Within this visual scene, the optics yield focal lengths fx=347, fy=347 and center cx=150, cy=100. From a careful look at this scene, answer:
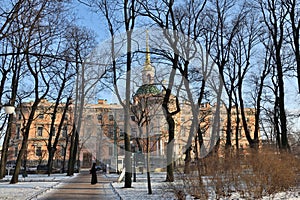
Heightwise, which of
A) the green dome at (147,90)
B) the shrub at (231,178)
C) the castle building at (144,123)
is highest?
the green dome at (147,90)

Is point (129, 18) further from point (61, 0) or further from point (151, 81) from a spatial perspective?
point (61, 0)

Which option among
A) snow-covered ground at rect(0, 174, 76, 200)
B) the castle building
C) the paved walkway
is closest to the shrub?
the paved walkway

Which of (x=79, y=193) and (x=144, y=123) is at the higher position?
(x=144, y=123)

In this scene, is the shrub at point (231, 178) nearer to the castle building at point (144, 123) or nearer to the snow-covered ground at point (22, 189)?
the castle building at point (144, 123)

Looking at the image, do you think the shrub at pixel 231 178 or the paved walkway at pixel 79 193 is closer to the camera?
the shrub at pixel 231 178

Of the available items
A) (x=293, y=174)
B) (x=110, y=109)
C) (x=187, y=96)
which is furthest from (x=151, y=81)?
(x=293, y=174)

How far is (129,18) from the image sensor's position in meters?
21.3

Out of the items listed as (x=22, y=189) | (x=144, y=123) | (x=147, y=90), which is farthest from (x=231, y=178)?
(x=144, y=123)

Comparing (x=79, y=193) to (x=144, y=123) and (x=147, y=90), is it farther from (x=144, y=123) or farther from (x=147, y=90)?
(x=144, y=123)

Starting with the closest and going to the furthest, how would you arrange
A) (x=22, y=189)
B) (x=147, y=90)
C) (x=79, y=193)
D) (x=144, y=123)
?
1. (x=79, y=193)
2. (x=22, y=189)
3. (x=147, y=90)
4. (x=144, y=123)

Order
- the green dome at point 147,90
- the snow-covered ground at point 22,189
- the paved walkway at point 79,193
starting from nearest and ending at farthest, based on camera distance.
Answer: the snow-covered ground at point 22,189 < the paved walkway at point 79,193 < the green dome at point 147,90

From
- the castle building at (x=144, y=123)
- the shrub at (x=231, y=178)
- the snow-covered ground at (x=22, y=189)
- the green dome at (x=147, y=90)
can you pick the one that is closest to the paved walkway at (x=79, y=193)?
Result: the snow-covered ground at (x=22, y=189)

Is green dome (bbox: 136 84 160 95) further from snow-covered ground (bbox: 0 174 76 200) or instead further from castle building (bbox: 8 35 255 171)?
snow-covered ground (bbox: 0 174 76 200)

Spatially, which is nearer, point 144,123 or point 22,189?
point 22,189
